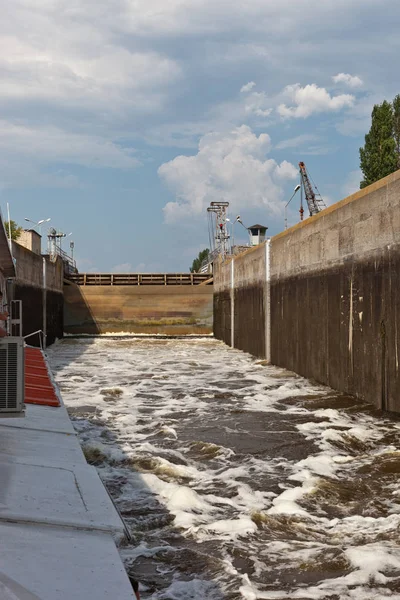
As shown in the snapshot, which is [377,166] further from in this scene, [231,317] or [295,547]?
[295,547]

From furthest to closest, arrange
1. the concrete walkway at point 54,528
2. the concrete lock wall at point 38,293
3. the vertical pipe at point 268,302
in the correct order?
the concrete lock wall at point 38,293
the vertical pipe at point 268,302
the concrete walkway at point 54,528

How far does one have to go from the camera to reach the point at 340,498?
624cm

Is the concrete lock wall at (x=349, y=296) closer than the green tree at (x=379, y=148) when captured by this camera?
Yes

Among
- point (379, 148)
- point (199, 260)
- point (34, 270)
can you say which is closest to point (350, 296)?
point (34, 270)

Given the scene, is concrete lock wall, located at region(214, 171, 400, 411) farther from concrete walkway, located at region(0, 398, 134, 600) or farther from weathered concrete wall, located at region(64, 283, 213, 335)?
weathered concrete wall, located at region(64, 283, 213, 335)

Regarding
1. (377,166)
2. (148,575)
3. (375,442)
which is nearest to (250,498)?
(148,575)

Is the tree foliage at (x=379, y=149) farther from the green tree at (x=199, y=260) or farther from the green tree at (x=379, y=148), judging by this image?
the green tree at (x=199, y=260)

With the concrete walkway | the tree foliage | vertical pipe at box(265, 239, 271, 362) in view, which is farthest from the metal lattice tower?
the concrete walkway

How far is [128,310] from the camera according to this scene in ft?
111

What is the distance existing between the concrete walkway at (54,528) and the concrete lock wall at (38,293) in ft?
46.0

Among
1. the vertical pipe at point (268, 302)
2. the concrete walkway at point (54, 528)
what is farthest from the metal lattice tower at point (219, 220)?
the concrete walkway at point (54, 528)

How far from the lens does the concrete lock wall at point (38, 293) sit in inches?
877

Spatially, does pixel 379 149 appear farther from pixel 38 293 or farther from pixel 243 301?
pixel 38 293

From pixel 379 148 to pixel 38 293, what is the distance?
39.4 metres
